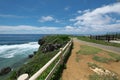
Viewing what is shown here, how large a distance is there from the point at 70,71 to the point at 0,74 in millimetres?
17387

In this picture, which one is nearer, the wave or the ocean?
the ocean

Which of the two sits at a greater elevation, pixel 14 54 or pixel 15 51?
pixel 14 54

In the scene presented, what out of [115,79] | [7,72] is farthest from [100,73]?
[7,72]

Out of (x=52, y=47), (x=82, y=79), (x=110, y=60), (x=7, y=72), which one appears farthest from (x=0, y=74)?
(x=82, y=79)

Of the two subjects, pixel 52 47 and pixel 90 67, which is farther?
pixel 52 47

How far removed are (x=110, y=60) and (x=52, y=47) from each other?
17071 millimetres

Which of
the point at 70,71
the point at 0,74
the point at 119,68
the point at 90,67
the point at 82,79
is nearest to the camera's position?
the point at 82,79

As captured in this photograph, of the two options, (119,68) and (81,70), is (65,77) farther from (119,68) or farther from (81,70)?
(119,68)

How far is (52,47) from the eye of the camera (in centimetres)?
2961

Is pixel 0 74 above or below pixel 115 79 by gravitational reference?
below

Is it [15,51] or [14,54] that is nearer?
[14,54]

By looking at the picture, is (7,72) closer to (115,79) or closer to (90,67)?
(90,67)

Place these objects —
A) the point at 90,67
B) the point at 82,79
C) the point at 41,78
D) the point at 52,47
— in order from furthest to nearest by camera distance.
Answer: the point at 52,47, the point at 90,67, the point at 82,79, the point at 41,78

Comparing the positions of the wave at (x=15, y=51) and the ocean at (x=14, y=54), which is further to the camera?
the wave at (x=15, y=51)
